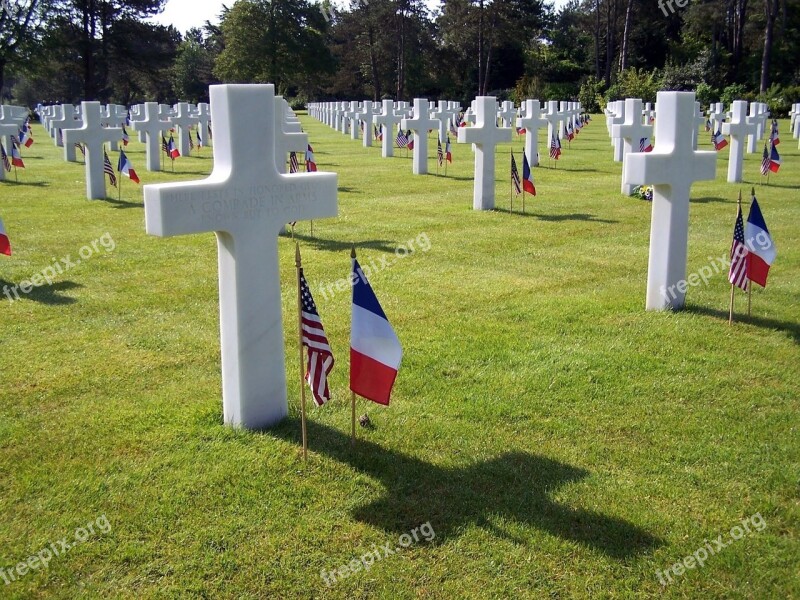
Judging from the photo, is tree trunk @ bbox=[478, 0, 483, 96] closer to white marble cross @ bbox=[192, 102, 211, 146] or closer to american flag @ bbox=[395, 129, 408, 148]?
white marble cross @ bbox=[192, 102, 211, 146]

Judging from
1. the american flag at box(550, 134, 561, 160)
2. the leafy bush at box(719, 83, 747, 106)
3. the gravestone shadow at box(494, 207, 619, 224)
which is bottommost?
the gravestone shadow at box(494, 207, 619, 224)

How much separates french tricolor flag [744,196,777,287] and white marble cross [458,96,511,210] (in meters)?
8.55

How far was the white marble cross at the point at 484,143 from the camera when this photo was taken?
54.2ft

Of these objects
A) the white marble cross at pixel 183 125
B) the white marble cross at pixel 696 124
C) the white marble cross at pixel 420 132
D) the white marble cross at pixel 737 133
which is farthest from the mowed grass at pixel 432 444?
the white marble cross at pixel 183 125

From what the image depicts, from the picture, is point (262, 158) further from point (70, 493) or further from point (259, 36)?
point (259, 36)

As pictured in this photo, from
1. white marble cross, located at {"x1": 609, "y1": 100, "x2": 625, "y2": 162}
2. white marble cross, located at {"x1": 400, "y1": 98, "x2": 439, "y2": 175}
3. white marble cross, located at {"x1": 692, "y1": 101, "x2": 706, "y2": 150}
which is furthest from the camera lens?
white marble cross, located at {"x1": 609, "y1": 100, "x2": 625, "y2": 162}

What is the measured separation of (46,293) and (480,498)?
22.6 ft

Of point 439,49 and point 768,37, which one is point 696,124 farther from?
point 439,49

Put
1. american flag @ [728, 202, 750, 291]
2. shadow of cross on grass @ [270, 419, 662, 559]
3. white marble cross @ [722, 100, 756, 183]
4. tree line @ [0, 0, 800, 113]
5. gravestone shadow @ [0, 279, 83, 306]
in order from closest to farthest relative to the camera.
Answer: shadow of cross on grass @ [270, 419, 662, 559], american flag @ [728, 202, 750, 291], gravestone shadow @ [0, 279, 83, 306], white marble cross @ [722, 100, 756, 183], tree line @ [0, 0, 800, 113]

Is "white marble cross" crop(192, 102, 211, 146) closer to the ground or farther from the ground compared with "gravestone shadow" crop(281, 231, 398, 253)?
farther from the ground

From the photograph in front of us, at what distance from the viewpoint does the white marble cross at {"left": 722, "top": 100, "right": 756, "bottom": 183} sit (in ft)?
66.7

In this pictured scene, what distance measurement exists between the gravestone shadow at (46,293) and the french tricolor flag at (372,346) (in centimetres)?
545

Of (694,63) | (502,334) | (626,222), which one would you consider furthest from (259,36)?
(502,334)

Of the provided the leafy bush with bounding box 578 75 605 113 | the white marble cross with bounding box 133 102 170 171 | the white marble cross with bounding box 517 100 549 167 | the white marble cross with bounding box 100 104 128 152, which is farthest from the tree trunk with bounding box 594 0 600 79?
the white marble cross with bounding box 133 102 170 171
